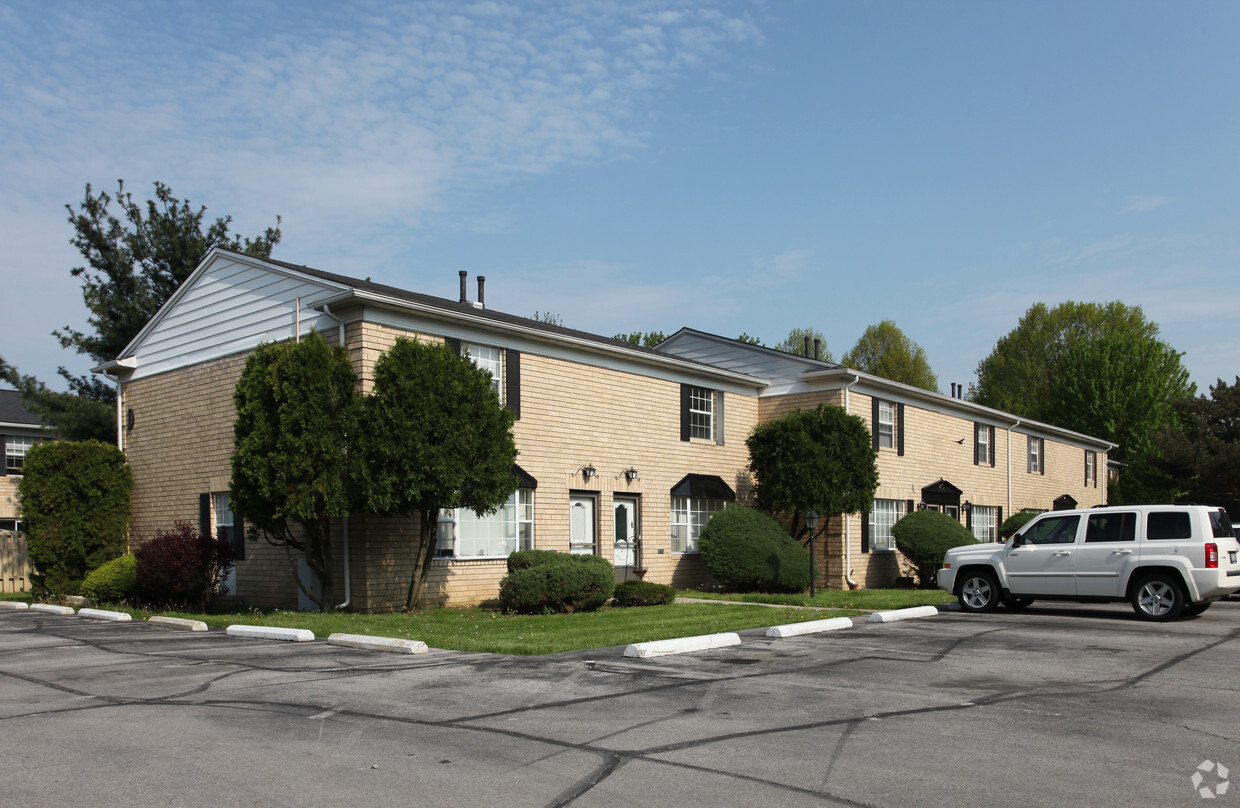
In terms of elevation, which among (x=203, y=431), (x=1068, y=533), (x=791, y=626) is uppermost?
(x=203, y=431)

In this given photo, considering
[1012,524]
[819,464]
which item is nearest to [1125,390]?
[1012,524]

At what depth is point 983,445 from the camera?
111 ft

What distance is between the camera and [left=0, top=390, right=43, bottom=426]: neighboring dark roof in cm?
3456

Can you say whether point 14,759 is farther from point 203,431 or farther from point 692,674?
point 203,431

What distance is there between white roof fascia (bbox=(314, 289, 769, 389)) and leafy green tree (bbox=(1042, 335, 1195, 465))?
34348 mm

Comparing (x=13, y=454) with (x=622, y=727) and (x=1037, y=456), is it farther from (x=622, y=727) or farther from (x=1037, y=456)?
(x=1037, y=456)

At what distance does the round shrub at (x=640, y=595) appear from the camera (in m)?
18.6

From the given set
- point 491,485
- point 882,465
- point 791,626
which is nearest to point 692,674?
point 791,626

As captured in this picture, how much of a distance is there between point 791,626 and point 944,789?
8.07 m

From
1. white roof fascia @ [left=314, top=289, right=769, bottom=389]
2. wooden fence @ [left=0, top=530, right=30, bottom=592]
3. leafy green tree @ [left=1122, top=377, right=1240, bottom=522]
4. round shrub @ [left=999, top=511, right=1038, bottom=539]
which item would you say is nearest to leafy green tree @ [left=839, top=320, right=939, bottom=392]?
leafy green tree @ [left=1122, top=377, right=1240, bottom=522]

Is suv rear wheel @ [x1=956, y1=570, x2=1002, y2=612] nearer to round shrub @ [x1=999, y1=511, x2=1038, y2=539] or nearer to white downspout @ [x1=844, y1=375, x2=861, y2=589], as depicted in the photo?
white downspout @ [x1=844, y1=375, x2=861, y2=589]

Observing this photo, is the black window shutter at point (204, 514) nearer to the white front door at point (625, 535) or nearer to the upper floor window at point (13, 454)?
the white front door at point (625, 535)

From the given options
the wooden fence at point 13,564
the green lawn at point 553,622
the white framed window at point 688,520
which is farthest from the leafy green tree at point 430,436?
the wooden fence at point 13,564

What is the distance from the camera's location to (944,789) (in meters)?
5.75
